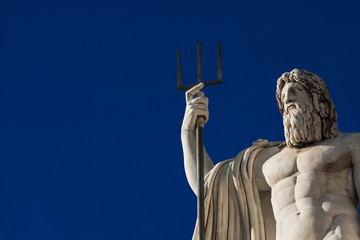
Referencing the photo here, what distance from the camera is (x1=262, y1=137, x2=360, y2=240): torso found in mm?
13742

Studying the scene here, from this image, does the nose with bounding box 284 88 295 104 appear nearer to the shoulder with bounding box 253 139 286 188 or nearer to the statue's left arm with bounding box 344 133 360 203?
the shoulder with bounding box 253 139 286 188

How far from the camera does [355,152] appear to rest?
14258 millimetres

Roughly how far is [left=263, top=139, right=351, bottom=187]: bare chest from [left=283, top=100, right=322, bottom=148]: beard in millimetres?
124

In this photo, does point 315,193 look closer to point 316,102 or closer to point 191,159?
point 316,102

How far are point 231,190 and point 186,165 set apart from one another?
0.86m

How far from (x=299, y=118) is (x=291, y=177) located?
0.92 metres

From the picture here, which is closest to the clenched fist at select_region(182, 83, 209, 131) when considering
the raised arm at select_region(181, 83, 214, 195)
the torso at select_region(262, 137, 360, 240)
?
the raised arm at select_region(181, 83, 214, 195)

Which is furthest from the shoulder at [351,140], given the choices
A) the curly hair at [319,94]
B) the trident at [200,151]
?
the trident at [200,151]

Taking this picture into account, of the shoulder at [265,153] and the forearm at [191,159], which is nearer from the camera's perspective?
the shoulder at [265,153]

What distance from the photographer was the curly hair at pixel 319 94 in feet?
48.4

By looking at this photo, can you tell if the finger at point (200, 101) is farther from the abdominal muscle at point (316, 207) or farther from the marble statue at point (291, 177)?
the abdominal muscle at point (316, 207)

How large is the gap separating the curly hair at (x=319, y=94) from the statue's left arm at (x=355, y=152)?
31 cm

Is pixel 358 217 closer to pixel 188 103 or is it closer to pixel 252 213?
pixel 252 213

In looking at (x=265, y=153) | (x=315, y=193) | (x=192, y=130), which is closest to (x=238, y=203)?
(x=265, y=153)
